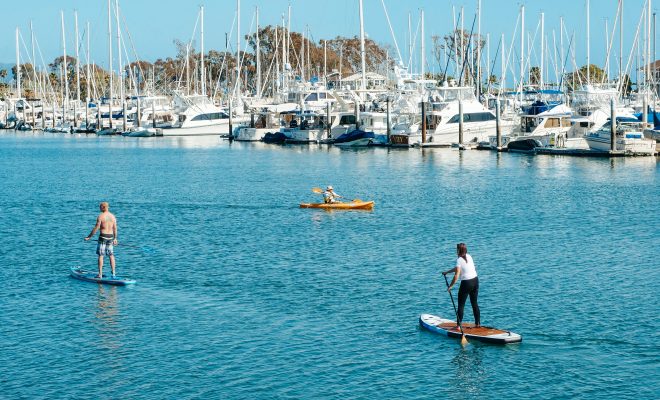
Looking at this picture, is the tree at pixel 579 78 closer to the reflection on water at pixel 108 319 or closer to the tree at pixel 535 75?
the tree at pixel 535 75

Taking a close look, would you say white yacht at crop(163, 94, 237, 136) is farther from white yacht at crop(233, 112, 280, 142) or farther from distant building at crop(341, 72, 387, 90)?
distant building at crop(341, 72, 387, 90)

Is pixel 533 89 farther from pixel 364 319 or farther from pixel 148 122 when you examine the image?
pixel 364 319

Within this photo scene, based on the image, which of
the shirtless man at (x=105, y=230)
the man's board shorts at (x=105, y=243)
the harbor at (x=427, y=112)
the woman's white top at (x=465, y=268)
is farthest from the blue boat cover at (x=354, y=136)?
the woman's white top at (x=465, y=268)

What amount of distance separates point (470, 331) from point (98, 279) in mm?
12351

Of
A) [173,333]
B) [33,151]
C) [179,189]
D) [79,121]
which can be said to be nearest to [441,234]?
[173,333]

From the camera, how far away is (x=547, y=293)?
31.7 metres

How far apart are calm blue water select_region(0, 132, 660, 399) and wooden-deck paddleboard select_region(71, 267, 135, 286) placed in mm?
459

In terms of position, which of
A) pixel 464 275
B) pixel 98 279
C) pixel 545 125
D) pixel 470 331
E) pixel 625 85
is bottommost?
pixel 470 331

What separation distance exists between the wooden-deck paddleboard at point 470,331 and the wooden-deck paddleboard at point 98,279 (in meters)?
9.90

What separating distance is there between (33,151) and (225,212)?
6609 centimetres

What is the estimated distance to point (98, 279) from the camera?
33.0 m

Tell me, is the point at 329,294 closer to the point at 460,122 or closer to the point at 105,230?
the point at 105,230

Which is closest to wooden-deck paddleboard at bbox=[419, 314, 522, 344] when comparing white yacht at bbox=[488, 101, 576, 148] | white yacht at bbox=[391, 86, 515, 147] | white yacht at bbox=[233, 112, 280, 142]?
white yacht at bbox=[488, 101, 576, 148]

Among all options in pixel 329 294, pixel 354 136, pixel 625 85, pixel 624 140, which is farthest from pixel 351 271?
pixel 625 85
